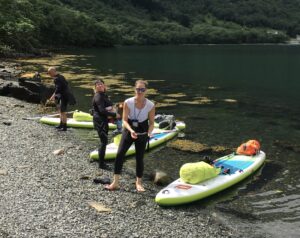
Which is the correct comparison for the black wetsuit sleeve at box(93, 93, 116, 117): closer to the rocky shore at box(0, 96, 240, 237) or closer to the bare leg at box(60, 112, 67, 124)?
the rocky shore at box(0, 96, 240, 237)

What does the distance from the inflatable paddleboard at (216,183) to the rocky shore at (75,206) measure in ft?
1.07

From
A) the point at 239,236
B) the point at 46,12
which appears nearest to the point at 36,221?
the point at 239,236

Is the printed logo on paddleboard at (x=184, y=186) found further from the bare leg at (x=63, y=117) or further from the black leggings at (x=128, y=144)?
the bare leg at (x=63, y=117)

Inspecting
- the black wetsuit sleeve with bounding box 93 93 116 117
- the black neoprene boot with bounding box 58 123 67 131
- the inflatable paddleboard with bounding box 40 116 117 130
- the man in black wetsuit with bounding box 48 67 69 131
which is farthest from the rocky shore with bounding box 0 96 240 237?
the inflatable paddleboard with bounding box 40 116 117 130

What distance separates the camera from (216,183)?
15031mm

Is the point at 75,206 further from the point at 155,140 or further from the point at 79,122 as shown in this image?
the point at 79,122

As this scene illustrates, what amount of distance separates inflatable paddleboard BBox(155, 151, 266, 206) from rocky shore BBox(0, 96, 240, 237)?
327 millimetres

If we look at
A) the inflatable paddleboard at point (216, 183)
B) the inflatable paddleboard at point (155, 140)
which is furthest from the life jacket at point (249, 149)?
the inflatable paddleboard at point (155, 140)

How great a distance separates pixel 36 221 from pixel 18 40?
72.0 m

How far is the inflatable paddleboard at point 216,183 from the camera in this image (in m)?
13.3

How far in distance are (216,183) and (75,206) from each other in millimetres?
5484

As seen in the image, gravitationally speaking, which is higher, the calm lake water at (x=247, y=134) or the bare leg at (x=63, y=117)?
the bare leg at (x=63, y=117)

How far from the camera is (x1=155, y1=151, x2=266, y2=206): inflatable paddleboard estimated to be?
13.3 m

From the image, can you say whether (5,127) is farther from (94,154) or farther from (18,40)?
(18,40)
